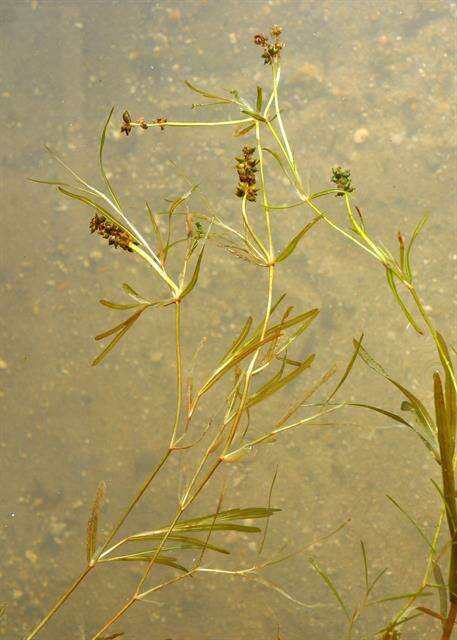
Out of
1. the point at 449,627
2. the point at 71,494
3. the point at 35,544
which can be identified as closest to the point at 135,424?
the point at 71,494

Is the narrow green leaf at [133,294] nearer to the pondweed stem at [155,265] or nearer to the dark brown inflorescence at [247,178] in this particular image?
the pondweed stem at [155,265]

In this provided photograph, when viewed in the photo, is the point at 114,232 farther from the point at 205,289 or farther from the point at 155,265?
the point at 205,289

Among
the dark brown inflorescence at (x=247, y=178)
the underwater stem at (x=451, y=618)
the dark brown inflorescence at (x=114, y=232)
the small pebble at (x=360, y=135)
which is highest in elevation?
the small pebble at (x=360, y=135)

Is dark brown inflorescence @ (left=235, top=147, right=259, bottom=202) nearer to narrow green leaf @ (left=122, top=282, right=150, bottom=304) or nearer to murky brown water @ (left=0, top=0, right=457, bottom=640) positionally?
narrow green leaf @ (left=122, top=282, right=150, bottom=304)

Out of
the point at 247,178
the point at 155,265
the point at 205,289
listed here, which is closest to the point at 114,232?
the point at 155,265

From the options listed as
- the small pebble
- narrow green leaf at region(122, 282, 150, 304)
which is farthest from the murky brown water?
narrow green leaf at region(122, 282, 150, 304)

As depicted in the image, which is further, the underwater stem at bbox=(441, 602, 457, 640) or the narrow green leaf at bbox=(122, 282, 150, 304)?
the underwater stem at bbox=(441, 602, 457, 640)

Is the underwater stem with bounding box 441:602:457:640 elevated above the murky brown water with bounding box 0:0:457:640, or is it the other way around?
the murky brown water with bounding box 0:0:457:640

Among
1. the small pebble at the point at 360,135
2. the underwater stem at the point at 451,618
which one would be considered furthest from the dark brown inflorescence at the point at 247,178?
the small pebble at the point at 360,135
